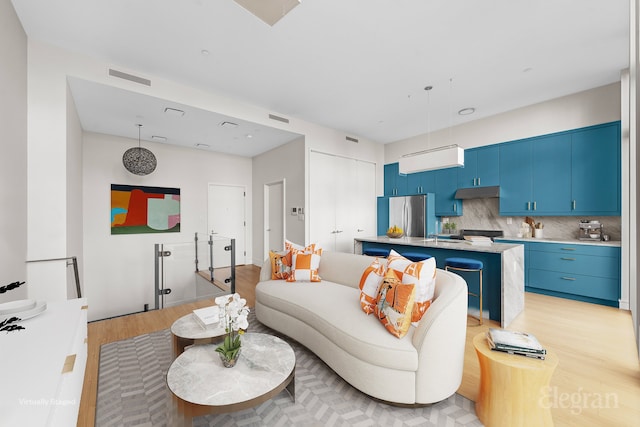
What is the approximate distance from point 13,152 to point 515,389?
3.93 metres

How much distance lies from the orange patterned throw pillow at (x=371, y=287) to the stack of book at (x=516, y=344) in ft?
2.62

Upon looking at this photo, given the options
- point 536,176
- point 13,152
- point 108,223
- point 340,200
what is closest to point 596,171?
point 536,176

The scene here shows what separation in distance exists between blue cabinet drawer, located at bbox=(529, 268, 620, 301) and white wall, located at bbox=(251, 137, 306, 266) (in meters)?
3.73

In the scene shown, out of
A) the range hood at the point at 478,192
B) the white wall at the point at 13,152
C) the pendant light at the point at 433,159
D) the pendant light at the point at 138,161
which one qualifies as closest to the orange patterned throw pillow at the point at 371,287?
the pendant light at the point at 433,159

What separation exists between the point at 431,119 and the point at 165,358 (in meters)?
5.13

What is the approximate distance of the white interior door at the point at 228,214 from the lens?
6.14 m

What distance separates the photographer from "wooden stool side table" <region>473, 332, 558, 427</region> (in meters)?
1.51

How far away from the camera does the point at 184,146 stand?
5703 mm

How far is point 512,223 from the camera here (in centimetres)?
478

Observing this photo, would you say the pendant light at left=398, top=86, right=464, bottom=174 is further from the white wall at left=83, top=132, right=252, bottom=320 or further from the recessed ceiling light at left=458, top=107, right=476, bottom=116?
the white wall at left=83, top=132, right=252, bottom=320

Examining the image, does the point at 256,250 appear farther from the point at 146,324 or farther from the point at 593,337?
the point at 593,337

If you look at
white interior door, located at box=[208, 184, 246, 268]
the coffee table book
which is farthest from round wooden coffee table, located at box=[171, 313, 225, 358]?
white interior door, located at box=[208, 184, 246, 268]

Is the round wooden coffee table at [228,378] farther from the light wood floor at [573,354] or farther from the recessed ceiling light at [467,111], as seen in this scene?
the recessed ceiling light at [467,111]

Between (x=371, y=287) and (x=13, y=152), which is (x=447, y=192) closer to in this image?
(x=371, y=287)
